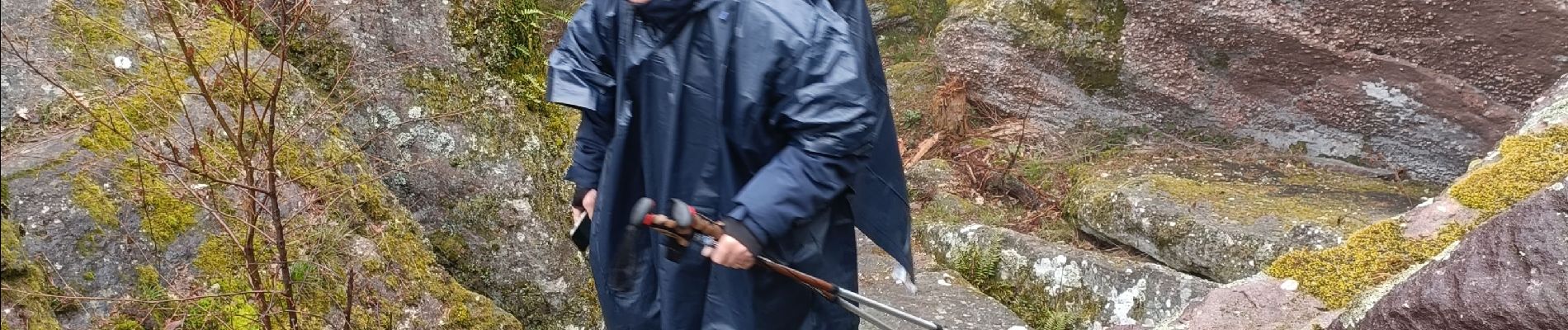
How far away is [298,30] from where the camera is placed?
328 cm

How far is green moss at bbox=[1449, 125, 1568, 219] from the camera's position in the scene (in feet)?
9.07

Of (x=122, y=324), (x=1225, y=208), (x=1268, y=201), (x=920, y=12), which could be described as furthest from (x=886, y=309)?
(x=920, y=12)

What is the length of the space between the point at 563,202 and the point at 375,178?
887 millimetres

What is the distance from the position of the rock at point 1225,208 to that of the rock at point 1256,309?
1.69m

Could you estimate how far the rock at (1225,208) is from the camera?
457 centimetres

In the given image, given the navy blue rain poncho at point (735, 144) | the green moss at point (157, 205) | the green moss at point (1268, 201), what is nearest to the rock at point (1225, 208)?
the green moss at point (1268, 201)

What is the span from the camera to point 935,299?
4.30 meters

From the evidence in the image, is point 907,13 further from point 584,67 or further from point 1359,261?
point 584,67

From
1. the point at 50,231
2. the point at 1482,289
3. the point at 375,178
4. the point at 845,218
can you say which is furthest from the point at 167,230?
the point at 1482,289

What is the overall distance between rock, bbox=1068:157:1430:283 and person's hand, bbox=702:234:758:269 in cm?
332

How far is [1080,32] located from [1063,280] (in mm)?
1896

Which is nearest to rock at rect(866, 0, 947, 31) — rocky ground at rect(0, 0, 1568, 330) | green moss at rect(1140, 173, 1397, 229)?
rocky ground at rect(0, 0, 1568, 330)

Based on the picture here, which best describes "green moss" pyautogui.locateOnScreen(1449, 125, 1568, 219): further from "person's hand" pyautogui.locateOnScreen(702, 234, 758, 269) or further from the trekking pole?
"person's hand" pyautogui.locateOnScreen(702, 234, 758, 269)

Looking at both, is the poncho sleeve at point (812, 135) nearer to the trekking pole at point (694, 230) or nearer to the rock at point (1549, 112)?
the trekking pole at point (694, 230)
